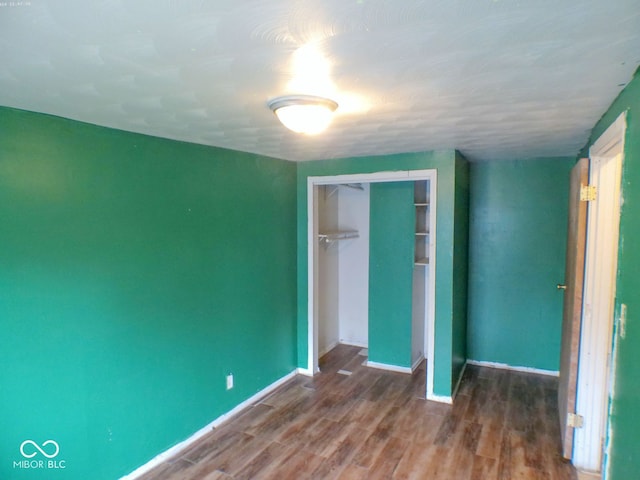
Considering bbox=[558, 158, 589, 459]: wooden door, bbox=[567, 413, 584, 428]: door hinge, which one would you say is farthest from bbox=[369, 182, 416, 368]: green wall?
bbox=[567, 413, 584, 428]: door hinge

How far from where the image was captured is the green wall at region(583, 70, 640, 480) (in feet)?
4.47

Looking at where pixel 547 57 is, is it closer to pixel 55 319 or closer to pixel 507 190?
pixel 55 319

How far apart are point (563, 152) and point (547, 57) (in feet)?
8.78

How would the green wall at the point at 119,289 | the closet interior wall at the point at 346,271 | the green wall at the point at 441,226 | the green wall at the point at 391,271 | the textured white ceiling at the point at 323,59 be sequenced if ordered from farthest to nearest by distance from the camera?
1. the closet interior wall at the point at 346,271
2. the green wall at the point at 391,271
3. the green wall at the point at 441,226
4. the green wall at the point at 119,289
5. the textured white ceiling at the point at 323,59

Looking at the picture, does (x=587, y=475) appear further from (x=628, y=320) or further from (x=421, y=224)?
(x=421, y=224)

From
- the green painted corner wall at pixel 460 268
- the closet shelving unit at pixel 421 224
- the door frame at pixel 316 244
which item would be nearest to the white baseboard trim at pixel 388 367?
the door frame at pixel 316 244

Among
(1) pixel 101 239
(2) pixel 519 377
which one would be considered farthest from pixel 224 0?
(2) pixel 519 377

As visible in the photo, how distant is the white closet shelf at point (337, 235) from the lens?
4.42m

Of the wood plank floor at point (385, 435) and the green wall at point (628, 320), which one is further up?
the green wall at point (628, 320)

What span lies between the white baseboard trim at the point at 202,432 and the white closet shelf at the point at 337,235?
1503 mm

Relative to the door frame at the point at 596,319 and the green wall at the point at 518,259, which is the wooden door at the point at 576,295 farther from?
the green wall at the point at 518,259

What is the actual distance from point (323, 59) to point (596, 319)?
2.30 meters

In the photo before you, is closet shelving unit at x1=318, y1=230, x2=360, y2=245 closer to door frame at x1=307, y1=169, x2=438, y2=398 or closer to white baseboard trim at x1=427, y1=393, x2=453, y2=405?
door frame at x1=307, y1=169, x2=438, y2=398

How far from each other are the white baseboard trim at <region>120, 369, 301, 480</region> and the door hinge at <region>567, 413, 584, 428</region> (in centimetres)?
237
